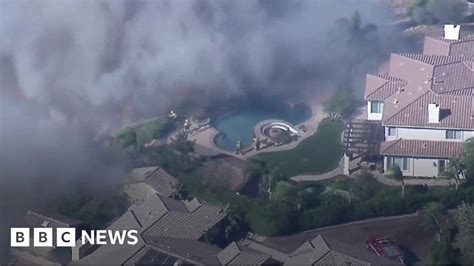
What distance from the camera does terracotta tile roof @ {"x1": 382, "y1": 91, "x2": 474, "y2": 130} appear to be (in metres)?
10.3

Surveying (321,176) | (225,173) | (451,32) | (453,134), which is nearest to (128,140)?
(225,173)

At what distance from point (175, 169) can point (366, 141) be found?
156 cm

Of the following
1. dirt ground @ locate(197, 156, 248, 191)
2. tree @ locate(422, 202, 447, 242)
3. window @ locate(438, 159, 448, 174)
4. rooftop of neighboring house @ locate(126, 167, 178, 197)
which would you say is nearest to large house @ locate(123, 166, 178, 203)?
rooftop of neighboring house @ locate(126, 167, 178, 197)

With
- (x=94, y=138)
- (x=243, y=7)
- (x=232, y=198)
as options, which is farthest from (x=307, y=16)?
(x=232, y=198)

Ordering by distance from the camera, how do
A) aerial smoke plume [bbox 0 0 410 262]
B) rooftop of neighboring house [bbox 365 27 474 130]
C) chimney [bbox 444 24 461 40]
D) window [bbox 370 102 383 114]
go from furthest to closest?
chimney [bbox 444 24 461 40]
window [bbox 370 102 383 114]
aerial smoke plume [bbox 0 0 410 262]
rooftop of neighboring house [bbox 365 27 474 130]

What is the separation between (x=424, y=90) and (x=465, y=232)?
8.00ft

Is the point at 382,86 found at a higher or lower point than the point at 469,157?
higher

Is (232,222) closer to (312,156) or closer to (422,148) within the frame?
(312,156)

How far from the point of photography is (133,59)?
39.5ft

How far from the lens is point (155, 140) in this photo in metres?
10.7

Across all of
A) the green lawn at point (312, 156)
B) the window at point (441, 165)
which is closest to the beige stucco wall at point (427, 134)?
the window at point (441, 165)

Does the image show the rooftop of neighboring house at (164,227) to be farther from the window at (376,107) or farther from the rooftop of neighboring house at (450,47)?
the rooftop of neighboring house at (450,47)

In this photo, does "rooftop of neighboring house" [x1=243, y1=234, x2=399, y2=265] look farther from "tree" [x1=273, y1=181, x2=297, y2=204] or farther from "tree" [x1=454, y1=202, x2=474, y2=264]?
"tree" [x1=273, y1=181, x2=297, y2=204]

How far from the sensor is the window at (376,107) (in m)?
11.0
